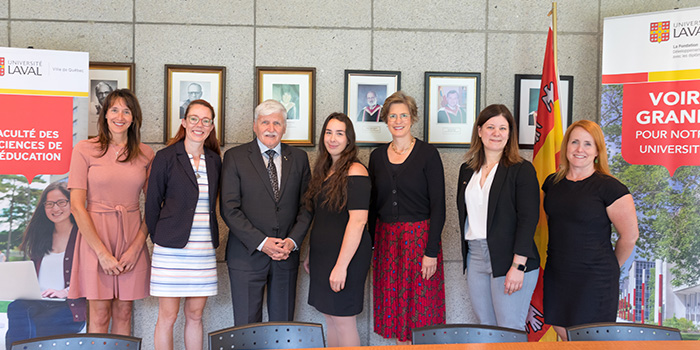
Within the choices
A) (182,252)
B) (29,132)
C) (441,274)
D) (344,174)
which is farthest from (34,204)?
(441,274)

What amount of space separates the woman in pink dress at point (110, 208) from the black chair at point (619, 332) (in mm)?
2475

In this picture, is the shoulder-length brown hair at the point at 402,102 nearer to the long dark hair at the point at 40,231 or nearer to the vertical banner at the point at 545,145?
the vertical banner at the point at 545,145

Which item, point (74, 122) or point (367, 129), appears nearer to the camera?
point (74, 122)

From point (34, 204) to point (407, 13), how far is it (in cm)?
297

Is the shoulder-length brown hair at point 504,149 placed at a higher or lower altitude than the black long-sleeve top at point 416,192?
higher

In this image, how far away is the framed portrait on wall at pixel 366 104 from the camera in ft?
12.5

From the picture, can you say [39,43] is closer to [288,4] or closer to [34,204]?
[34,204]

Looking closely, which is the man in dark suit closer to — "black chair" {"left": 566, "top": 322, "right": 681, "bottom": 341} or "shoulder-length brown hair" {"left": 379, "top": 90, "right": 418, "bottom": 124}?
"shoulder-length brown hair" {"left": 379, "top": 90, "right": 418, "bottom": 124}

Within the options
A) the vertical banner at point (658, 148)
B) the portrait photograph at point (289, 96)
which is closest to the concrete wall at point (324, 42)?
the portrait photograph at point (289, 96)

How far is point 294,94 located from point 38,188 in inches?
72.9

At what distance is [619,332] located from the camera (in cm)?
200

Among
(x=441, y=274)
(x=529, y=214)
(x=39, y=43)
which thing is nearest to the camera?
(x=529, y=214)

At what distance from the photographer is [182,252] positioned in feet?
9.77

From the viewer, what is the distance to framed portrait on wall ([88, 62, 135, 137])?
11.9 ft
